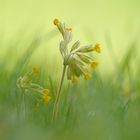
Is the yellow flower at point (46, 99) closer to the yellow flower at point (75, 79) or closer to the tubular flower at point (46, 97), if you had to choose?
the tubular flower at point (46, 97)

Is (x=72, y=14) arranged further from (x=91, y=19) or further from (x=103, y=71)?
(x=103, y=71)

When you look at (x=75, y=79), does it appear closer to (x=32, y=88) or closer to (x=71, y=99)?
(x=32, y=88)

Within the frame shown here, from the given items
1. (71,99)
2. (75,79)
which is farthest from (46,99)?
(71,99)

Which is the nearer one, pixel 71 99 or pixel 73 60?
pixel 73 60

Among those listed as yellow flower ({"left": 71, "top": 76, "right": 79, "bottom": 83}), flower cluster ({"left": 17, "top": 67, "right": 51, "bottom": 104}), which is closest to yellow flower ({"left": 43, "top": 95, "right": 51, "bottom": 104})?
flower cluster ({"left": 17, "top": 67, "right": 51, "bottom": 104})

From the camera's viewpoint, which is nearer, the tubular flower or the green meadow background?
the green meadow background

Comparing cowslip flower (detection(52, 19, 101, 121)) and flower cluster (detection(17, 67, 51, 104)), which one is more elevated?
cowslip flower (detection(52, 19, 101, 121))

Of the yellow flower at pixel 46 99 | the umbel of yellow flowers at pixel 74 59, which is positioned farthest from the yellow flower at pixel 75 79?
the yellow flower at pixel 46 99

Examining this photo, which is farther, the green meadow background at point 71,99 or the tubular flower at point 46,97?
the tubular flower at point 46,97

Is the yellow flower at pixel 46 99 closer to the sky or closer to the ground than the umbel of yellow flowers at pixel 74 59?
closer to the ground

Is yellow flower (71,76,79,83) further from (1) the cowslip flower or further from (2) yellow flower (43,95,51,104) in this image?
(2) yellow flower (43,95,51,104)

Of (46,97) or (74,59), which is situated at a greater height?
(74,59)
